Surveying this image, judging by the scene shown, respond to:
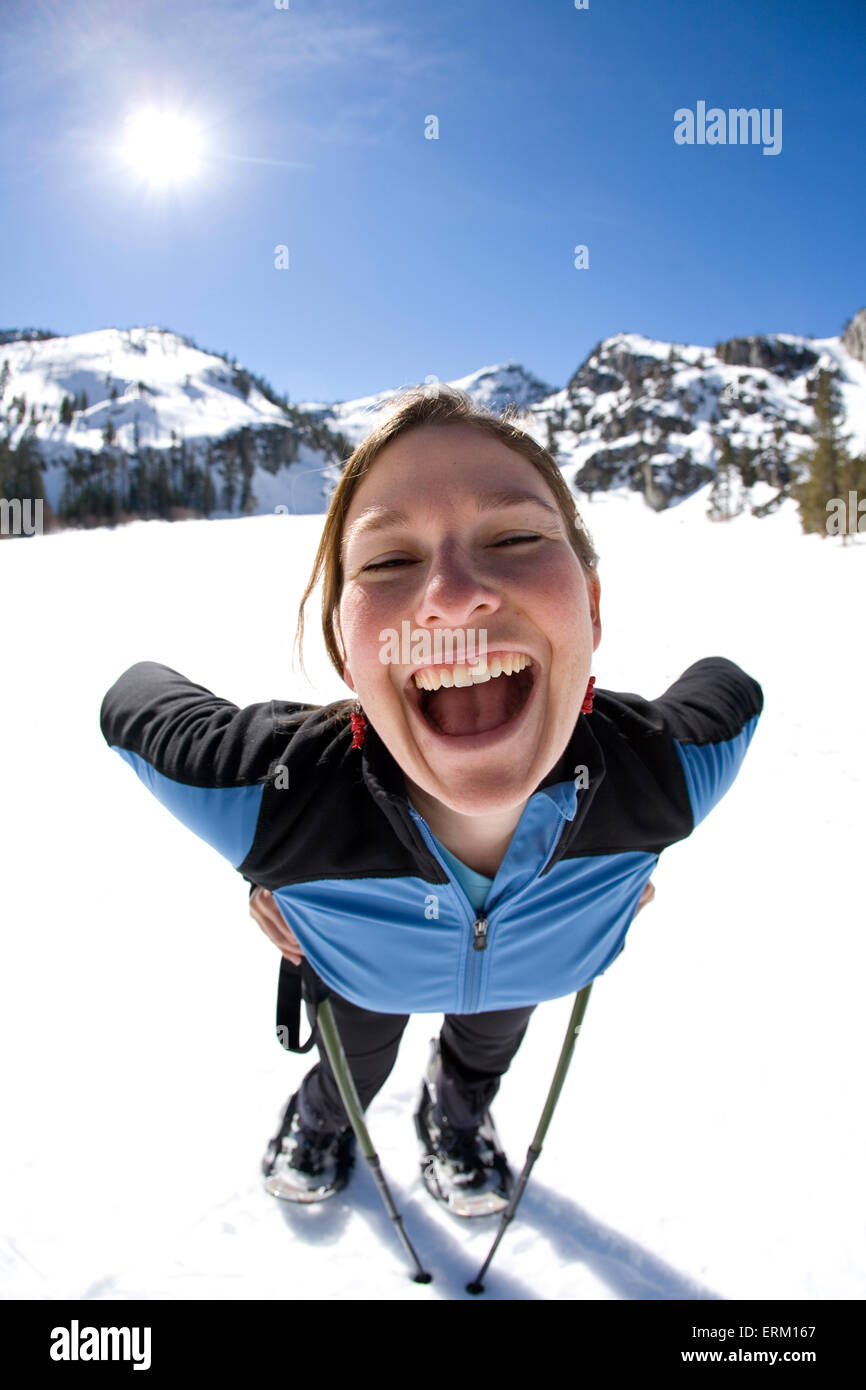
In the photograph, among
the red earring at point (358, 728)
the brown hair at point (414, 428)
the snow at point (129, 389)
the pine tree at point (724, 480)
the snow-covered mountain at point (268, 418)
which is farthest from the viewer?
the snow at point (129, 389)

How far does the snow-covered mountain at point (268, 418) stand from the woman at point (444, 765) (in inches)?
3316

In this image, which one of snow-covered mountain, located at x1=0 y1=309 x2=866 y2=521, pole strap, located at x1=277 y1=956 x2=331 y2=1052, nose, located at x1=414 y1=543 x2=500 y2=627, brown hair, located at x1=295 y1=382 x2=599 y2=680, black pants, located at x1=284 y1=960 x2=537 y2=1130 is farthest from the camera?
snow-covered mountain, located at x1=0 y1=309 x2=866 y2=521

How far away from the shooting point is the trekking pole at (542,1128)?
6.72 feet

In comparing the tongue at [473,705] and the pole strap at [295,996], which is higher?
the tongue at [473,705]

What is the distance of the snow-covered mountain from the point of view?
93375mm

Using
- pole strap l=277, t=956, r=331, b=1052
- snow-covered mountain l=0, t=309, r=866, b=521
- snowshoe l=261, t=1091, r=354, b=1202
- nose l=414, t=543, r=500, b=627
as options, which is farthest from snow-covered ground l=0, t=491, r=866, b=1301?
snow-covered mountain l=0, t=309, r=866, b=521

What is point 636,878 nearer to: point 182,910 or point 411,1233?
point 411,1233

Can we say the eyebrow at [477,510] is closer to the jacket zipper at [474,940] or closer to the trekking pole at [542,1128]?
the jacket zipper at [474,940]

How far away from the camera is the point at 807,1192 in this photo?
221 centimetres

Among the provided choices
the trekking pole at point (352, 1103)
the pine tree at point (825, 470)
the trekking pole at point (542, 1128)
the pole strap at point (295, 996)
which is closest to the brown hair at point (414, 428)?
the pole strap at point (295, 996)

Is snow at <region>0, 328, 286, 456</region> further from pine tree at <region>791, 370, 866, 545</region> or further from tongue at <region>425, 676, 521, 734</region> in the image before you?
tongue at <region>425, 676, 521, 734</region>

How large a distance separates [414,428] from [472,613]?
0.60 meters

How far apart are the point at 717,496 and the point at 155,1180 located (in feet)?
238
